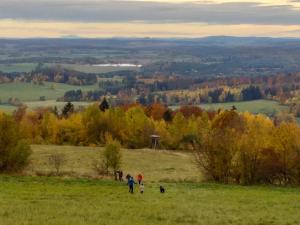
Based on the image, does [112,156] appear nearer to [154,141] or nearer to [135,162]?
[135,162]

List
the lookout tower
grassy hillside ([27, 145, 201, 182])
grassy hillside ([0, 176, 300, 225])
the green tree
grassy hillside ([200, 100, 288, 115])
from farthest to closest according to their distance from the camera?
grassy hillside ([200, 100, 288, 115])
the lookout tower
grassy hillside ([27, 145, 201, 182])
the green tree
grassy hillside ([0, 176, 300, 225])

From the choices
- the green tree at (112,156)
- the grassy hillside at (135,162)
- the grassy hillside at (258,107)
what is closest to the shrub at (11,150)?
the grassy hillside at (135,162)

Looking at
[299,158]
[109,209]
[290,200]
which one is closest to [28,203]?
[109,209]

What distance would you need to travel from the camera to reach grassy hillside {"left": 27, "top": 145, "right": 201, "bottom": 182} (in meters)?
53.7

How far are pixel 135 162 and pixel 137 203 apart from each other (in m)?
34.3

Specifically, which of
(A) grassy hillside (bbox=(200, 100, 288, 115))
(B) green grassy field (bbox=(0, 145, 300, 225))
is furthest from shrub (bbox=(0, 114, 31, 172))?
(A) grassy hillside (bbox=(200, 100, 288, 115))

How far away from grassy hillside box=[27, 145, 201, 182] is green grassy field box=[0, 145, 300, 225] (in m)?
7.92

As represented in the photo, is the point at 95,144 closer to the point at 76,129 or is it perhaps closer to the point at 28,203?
the point at 76,129

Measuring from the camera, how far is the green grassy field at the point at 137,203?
988 inches

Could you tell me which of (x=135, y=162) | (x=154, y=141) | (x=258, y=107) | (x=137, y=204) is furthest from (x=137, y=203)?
(x=258, y=107)

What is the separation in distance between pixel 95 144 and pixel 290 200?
5805cm

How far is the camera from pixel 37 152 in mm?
68750

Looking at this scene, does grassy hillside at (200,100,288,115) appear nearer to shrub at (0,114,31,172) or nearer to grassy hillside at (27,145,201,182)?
grassy hillside at (27,145,201,182)

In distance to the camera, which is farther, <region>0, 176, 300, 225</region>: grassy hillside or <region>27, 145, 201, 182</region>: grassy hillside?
<region>27, 145, 201, 182</region>: grassy hillside
